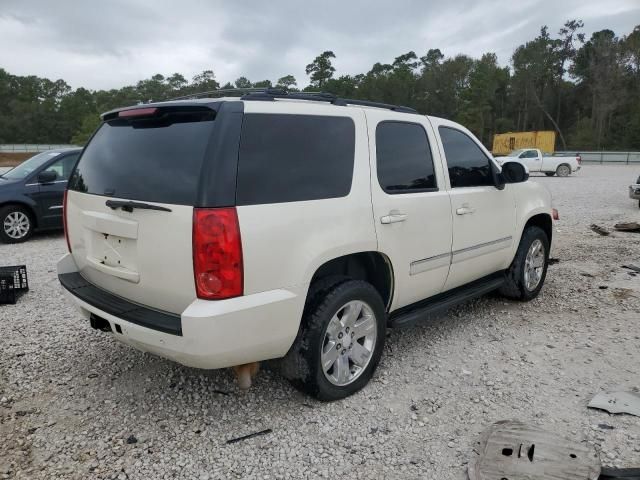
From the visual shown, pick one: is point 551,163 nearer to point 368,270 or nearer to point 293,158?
point 368,270

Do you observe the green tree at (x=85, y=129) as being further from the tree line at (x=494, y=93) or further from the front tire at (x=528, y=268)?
the front tire at (x=528, y=268)

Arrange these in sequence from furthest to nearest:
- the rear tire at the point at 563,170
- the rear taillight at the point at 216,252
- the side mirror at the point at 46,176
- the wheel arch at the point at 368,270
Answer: the rear tire at the point at 563,170
the side mirror at the point at 46,176
the wheel arch at the point at 368,270
the rear taillight at the point at 216,252

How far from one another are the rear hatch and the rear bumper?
0.11m

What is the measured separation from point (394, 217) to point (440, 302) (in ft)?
3.26

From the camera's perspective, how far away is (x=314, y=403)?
3.19 metres

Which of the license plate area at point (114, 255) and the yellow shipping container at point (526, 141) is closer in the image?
the license plate area at point (114, 255)

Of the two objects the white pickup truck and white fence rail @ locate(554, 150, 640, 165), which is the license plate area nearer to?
the white pickup truck

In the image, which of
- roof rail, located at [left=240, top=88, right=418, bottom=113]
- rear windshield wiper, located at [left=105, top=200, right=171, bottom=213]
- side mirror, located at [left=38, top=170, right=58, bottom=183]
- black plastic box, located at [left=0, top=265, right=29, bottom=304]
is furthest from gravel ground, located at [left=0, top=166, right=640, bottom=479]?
side mirror, located at [left=38, top=170, right=58, bottom=183]

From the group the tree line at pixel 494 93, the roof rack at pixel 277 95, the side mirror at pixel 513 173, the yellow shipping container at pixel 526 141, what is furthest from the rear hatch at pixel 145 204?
the tree line at pixel 494 93

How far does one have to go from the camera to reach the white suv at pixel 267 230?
2518mm

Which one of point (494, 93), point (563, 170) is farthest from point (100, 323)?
point (494, 93)

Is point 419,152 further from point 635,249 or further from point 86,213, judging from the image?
point 635,249

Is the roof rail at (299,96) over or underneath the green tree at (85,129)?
underneath

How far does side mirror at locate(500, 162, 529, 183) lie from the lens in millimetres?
4484
